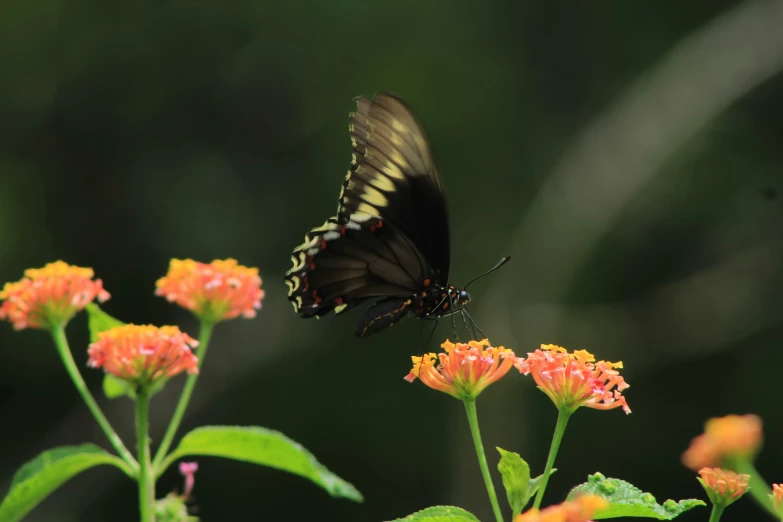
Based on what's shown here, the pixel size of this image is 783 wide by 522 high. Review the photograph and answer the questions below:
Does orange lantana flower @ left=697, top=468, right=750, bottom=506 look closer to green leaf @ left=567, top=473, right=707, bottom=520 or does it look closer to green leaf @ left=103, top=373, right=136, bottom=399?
green leaf @ left=567, top=473, right=707, bottom=520

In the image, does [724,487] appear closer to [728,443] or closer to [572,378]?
[572,378]

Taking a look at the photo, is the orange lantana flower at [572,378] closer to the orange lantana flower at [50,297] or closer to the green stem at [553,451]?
the green stem at [553,451]

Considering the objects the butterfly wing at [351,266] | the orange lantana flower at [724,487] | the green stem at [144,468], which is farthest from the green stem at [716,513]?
the butterfly wing at [351,266]

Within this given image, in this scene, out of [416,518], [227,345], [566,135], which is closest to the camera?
[416,518]

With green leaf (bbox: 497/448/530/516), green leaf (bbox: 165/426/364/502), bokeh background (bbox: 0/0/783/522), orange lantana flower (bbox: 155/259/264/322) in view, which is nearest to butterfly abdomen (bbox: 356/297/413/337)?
orange lantana flower (bbox: 155/259/264/322)

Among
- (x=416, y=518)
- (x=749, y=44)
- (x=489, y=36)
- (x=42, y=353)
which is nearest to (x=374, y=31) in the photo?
(x=489, y=36)

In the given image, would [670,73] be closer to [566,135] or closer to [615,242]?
[566,135]

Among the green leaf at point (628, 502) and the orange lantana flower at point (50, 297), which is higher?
the orange lantana flower at point (50, 297)
